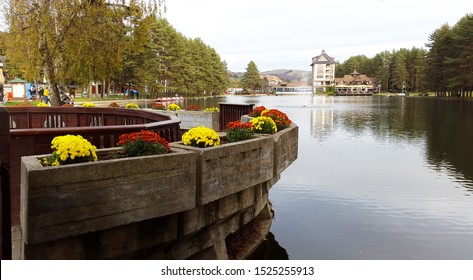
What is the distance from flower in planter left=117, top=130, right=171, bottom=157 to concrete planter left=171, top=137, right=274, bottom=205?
0.72 m

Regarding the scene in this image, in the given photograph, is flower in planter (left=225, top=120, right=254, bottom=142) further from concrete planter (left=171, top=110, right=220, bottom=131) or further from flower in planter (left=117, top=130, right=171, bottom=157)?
concrete planter (left=171, top=110, right=220, bottom=131)

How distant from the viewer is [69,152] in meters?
6.54

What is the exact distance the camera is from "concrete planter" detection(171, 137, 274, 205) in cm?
838

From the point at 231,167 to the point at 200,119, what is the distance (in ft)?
60.4

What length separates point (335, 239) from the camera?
44.1 feet

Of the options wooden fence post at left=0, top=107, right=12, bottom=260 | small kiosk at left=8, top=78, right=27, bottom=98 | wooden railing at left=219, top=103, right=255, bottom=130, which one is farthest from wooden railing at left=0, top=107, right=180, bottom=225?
small kiosk at left=8, top=78, right=27, bottom=98

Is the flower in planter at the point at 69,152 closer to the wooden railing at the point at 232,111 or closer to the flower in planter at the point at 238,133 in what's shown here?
the flower in planter at the point at 238,133

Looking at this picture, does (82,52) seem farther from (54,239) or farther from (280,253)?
(54,239)

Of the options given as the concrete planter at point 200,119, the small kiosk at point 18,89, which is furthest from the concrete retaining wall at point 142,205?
the small kiosk at point 18,89

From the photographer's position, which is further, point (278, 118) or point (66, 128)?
point (278, 118)

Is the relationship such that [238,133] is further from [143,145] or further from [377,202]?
[377,202]

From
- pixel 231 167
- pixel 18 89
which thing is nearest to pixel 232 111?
pixel 231 167
